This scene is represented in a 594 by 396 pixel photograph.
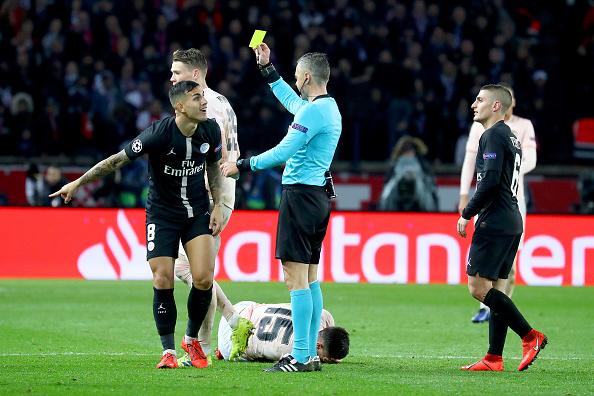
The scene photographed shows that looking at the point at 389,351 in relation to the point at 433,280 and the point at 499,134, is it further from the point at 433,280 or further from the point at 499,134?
the point at 433,280

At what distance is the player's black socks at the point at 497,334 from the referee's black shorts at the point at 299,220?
4.98ft

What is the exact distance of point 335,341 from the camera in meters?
9.75

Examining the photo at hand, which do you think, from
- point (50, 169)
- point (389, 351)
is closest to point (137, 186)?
point (50, 169)

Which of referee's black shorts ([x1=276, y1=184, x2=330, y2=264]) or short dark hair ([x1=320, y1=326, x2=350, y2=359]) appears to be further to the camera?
short dark hair ([x1=320, y1=326, x2=350, y2=359])

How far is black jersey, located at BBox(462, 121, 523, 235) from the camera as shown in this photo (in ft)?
30.6

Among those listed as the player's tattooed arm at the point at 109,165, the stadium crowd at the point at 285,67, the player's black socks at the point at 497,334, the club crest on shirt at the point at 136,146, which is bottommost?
the player's black socks at the point at 497,334

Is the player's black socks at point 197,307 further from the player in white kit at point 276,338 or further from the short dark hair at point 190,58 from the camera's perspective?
the short dark hair at point 190,58

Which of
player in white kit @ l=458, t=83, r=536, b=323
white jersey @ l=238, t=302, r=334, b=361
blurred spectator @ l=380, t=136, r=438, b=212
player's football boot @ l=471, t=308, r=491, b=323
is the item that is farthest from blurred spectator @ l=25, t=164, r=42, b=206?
white jersey @ l=238, t=302, r=334, b=361

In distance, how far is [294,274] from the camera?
357 inches

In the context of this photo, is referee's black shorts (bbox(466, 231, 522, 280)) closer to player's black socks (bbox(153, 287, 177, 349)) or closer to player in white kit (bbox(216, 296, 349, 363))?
player in white kit (bbox(216, 296, 349, 363))

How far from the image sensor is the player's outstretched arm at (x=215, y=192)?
9312 mm

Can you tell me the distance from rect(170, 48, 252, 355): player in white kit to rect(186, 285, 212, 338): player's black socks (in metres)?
0.41

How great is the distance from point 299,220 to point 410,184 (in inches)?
431

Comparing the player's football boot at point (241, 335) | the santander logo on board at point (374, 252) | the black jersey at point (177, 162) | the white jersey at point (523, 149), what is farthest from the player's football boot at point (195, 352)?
the santander logo on board at point (374, 252)
